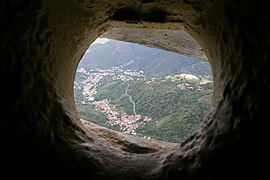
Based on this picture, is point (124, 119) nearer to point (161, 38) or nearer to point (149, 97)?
point (149, 97)

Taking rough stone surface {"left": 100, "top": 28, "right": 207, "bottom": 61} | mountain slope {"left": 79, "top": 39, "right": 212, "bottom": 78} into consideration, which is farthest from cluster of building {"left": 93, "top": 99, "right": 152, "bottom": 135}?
mountain slope {"left": 79, "top": 39, "right": 212, "bottom": 78}

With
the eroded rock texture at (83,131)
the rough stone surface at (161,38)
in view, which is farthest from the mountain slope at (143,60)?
the eroded rock texture at (83,131)

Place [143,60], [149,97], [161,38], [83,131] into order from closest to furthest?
[83,131], [161,38], [149,97], [143,60]

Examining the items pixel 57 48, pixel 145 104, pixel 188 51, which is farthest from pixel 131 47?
pixel 57 48

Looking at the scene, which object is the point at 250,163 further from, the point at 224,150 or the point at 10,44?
the point at 10,44

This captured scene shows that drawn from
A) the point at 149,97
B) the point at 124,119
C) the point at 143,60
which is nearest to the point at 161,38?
the point at 124,119

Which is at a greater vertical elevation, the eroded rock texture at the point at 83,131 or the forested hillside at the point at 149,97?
the forested hillside at the point at 149,97

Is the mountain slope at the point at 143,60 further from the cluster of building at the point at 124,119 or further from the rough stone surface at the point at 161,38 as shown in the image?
the rough stone surface at the point at 161,38

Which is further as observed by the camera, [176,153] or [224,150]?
[176,153]
